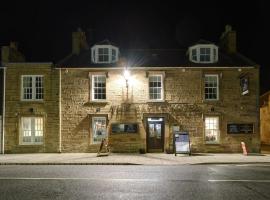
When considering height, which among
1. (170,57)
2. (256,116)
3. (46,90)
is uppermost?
(170,57)

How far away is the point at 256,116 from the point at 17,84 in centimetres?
1743

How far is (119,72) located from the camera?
28.2m

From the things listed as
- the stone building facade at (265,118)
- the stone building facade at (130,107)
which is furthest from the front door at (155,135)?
the stone building facade at (265,118)

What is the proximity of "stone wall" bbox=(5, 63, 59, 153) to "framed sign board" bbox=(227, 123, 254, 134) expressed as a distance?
12.4 meters

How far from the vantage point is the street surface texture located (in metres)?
10.6

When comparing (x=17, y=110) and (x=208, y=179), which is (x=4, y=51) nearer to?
(x=17, y=110)

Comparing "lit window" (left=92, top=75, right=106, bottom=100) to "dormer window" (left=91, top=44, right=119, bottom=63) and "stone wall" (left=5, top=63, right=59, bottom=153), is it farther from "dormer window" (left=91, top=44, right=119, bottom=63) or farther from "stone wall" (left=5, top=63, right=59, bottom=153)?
"stone wall" (left=5, top=63, right=59, bottom=153)

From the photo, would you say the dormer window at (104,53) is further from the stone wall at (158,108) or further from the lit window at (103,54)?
the stone wall at (158,108)

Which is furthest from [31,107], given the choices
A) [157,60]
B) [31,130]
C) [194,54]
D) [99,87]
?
[194,54]

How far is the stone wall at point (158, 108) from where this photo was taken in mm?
27969

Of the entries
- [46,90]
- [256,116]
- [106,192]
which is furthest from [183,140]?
[106,192]

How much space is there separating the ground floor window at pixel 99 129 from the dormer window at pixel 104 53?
4.38 metres

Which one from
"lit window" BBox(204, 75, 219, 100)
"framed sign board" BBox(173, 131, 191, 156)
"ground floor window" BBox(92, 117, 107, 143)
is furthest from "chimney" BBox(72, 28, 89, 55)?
"framed sign board" BBox(173, 131, 191, 156)

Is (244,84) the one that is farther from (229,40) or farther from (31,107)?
(31,107)
